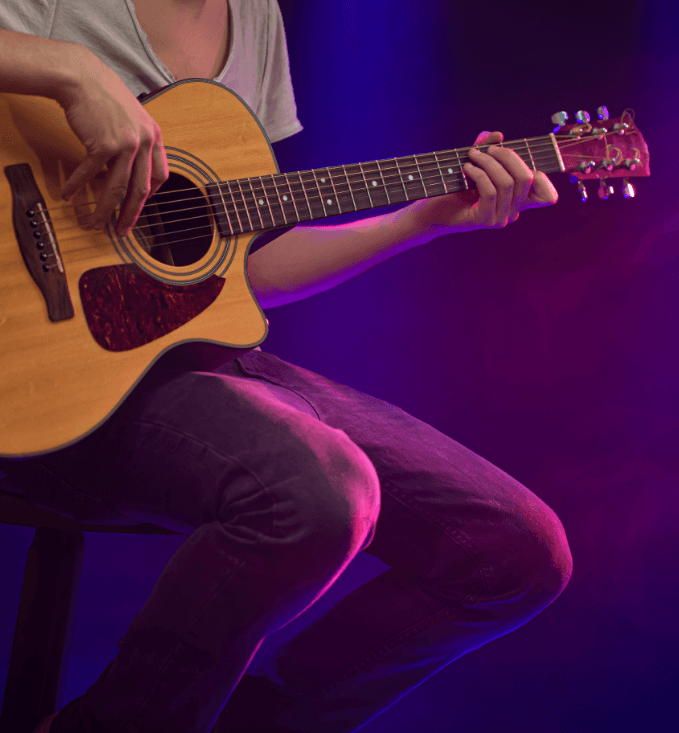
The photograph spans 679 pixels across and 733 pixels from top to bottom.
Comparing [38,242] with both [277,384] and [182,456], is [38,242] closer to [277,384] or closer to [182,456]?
[182,456]

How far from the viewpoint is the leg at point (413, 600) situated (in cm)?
100

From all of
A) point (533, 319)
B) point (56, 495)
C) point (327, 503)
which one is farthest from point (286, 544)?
point (533, 319)

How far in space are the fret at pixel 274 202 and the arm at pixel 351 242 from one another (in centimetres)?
27

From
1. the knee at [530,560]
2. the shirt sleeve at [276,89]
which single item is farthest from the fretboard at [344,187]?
the knee at [530,560]

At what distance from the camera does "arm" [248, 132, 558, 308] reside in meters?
1.24

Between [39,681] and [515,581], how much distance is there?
77 centimetres

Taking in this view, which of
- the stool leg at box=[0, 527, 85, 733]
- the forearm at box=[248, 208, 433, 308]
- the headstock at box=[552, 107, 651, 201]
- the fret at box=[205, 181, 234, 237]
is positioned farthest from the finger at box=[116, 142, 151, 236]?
the headstock at box=[552, 107, 651, 201]

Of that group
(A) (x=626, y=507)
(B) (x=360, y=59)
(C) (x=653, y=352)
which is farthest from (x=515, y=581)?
(B) (x=360, y=59)

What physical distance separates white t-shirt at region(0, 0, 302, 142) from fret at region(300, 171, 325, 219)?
1.02ft

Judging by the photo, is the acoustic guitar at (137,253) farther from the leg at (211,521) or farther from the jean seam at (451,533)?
the jean seam at (451,533)

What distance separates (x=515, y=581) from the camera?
1007 mm

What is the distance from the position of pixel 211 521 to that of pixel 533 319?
1167 millimetres

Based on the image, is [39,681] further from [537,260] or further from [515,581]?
[537,260]

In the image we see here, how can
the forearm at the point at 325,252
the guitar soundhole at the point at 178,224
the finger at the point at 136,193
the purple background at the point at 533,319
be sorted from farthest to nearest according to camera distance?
the purple background at the point at 533,319 → the forearm at the point at 325,252 → the guitar soundhole at the point at 178,224 → the finger at the point at 136,193
